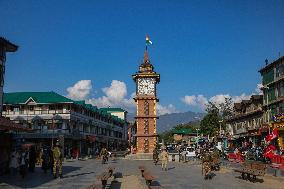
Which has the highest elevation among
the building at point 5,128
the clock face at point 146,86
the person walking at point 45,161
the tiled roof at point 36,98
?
the clock face at point 146,86

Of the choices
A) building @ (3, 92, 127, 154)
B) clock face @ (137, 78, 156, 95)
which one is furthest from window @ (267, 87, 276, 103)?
building @ (3, 92, 127, 154)

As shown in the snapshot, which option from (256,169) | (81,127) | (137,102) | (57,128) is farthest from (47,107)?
(256,169)

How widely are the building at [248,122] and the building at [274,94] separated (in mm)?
2566

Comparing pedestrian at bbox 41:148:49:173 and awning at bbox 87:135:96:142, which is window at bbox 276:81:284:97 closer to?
pedestrian at bbox 41:148:49:173

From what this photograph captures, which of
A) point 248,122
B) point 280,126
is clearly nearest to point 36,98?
point 248,122

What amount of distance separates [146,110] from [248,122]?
74.2 feet

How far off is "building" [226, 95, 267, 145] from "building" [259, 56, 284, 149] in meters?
2.57

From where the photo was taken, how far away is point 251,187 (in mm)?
17656

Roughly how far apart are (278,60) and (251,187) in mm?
33243

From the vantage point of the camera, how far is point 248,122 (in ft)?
201

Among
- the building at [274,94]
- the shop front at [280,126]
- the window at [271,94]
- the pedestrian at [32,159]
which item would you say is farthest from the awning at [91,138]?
the pedestrian at [32,159]

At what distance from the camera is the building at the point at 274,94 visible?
152 ft

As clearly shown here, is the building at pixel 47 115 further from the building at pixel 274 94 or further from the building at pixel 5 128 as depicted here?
the building at pixel 5 128

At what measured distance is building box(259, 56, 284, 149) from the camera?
46.3 metres
